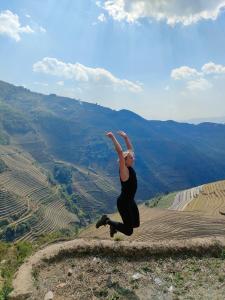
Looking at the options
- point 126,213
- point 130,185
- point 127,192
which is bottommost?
point 126,213

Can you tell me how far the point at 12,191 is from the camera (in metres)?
146

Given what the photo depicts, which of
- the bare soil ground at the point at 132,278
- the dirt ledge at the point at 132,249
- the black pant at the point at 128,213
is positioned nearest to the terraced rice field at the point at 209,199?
the dirt ledge at the point at 132,249

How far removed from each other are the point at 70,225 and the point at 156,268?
5308 inches

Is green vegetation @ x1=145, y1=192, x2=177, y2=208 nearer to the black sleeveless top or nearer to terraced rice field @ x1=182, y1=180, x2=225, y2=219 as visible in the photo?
terraced rice field @ x1=182, y1=180, x2=225, y2=219

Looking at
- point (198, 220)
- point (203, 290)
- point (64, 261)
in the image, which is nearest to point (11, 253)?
point (64, 261)

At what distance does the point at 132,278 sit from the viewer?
332 inches

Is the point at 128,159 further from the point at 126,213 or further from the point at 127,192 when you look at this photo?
the point at 126,213

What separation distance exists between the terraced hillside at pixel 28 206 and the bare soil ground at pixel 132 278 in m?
98.2

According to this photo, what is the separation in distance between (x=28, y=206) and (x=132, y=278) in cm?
13290

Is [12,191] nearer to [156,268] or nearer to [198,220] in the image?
[198,220]

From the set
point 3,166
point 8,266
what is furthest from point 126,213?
point 3,166

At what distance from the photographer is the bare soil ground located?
7680 mm

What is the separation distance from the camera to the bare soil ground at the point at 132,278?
768cm

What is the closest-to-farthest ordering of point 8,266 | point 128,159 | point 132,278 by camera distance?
point 128,159
point 132,278
point 8,266
